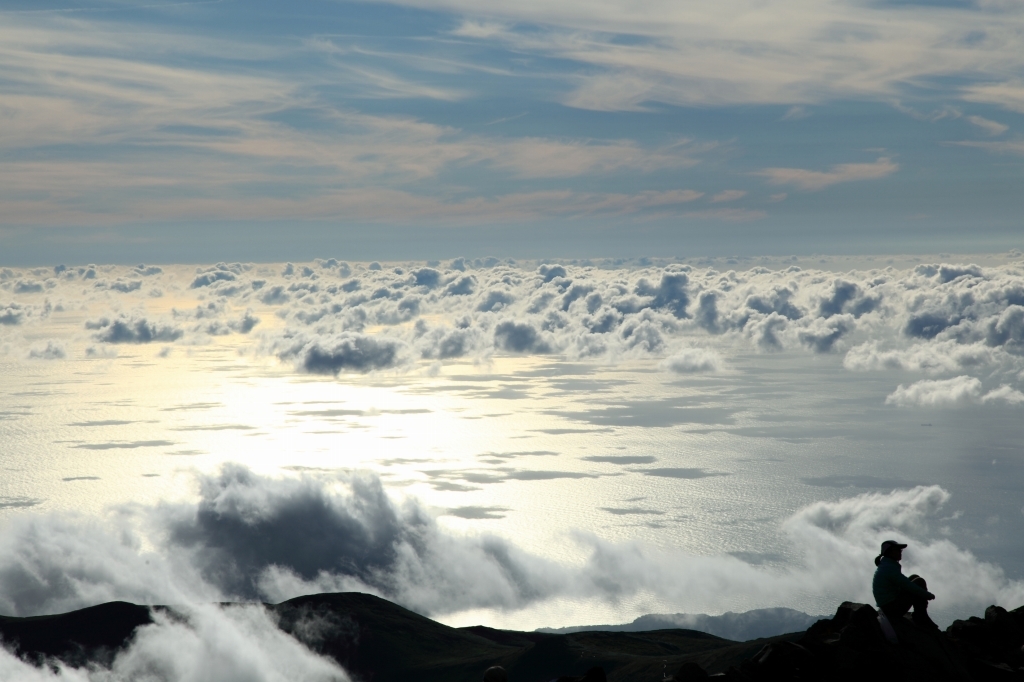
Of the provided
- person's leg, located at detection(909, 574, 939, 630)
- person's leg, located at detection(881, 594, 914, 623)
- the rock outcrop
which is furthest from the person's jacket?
the rock outcrop

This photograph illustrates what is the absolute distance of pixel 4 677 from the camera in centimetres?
19000

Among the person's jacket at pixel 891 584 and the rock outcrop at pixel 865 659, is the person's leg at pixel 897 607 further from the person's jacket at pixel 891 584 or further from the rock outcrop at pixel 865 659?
the rock outcrop at pixel 865 659

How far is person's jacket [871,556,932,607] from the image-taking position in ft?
88.1

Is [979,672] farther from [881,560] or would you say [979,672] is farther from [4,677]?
[4,677]

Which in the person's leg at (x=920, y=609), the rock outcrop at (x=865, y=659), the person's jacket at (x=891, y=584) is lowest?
the rock outcrop at (x=865, y=659)

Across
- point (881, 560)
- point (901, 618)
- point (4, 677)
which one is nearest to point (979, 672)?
point (901, 618)

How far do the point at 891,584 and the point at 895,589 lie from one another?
0.44m

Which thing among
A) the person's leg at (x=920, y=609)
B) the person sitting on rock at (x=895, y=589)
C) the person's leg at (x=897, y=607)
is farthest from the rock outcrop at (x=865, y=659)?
the person sitting on rock at (x=895, y=589)

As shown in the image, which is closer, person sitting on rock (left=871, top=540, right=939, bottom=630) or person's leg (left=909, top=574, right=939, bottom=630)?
person sitting on rock (left=871, top=540, right=939, bottom=630)

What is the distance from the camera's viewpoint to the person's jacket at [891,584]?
2686cm

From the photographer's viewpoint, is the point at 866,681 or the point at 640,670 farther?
the point at 640,670

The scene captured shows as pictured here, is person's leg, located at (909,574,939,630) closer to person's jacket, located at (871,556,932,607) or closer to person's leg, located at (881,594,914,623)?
Result: person's leg, located at (881,594,914,623)

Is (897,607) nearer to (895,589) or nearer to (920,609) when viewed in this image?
(920,609)

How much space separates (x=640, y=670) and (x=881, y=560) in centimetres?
18090
